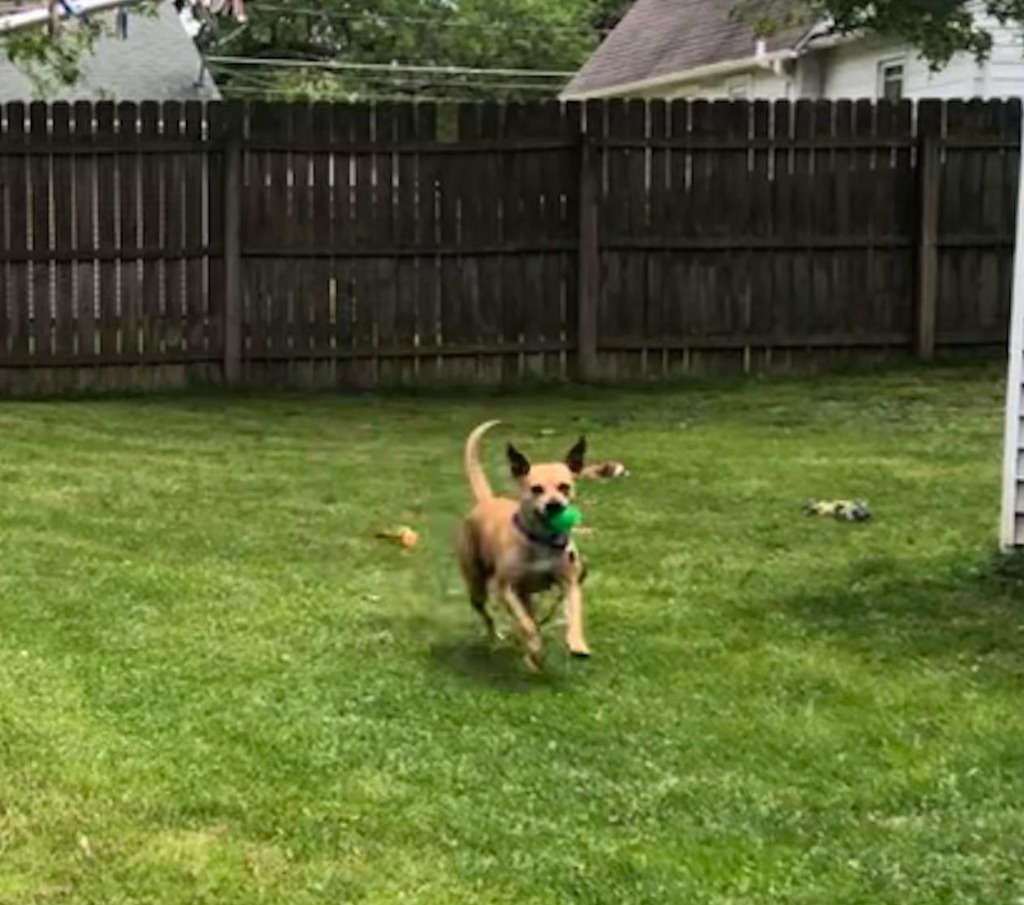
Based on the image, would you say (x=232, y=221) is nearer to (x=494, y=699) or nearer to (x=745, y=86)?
(x=494, y=699)

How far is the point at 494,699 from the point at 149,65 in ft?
74.9

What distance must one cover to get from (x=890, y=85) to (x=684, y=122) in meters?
7.55

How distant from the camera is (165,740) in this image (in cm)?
443

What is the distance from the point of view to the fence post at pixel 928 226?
13.2 meters

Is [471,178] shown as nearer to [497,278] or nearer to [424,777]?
[497,278]

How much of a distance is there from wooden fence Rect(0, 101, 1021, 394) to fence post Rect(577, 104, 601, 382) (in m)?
0.02

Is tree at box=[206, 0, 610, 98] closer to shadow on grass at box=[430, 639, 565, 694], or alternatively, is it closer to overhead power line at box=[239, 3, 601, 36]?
overhead power line at box=[239, 3, 601, 36]

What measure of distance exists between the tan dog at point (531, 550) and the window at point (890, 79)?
50.5 feet

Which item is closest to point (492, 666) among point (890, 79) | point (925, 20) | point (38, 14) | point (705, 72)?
point (925, 20)

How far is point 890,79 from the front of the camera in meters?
19.8

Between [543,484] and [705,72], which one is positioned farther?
[705,72]

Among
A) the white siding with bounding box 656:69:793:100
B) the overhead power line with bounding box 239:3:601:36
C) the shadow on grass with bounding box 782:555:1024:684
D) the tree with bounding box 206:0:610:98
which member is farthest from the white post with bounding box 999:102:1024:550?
the overhead power line with bounding box 239:3:601:36

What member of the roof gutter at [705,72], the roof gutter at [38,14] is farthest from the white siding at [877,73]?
the roof gutter at [38,14]

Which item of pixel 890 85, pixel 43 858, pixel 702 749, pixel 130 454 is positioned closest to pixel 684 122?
pixel 130 454
